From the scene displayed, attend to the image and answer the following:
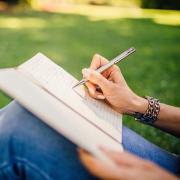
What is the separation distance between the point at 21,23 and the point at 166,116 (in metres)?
6.51

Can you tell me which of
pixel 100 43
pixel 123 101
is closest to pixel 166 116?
pixel 123 101

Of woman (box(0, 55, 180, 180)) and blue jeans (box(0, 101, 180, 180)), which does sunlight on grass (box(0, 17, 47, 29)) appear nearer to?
woman (box(0, 55, 180, 180))

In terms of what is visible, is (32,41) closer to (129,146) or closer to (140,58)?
(140,58)

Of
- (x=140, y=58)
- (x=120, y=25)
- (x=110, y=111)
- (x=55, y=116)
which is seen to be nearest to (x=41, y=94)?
(x=55, y=116)

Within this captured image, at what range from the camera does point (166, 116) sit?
164cm

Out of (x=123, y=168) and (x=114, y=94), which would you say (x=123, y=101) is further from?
(x=123, y=168)

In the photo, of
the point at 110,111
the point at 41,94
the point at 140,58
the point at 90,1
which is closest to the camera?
the point at 41,94

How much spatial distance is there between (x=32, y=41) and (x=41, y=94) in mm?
4996

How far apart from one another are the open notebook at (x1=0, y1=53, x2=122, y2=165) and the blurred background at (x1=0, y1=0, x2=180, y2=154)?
4.37ft

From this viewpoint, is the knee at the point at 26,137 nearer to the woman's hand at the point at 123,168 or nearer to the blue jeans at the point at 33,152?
the blue jeans at the point at 33,152

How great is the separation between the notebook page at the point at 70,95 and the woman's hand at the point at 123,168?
0.27 metres

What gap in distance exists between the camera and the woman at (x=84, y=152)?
0.98 metres

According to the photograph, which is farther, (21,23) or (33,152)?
(21,23)

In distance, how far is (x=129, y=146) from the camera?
1438 mm
